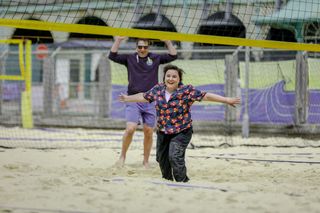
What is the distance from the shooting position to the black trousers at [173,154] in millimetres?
5961

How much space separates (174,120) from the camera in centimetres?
606

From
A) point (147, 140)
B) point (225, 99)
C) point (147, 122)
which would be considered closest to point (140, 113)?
point (147, 122)

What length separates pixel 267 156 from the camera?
8508mm

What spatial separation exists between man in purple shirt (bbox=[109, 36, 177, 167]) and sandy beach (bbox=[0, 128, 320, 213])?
42cm

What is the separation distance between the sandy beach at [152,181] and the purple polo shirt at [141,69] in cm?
103

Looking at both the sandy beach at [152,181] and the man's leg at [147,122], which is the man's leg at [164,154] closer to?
the sandy beach at [152,181]

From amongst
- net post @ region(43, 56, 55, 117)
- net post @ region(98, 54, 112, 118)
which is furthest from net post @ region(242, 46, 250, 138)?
net post @ region(43, 56, 55, 117)

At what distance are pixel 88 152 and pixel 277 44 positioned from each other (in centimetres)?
379

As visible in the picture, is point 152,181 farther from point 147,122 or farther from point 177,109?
point 147,122

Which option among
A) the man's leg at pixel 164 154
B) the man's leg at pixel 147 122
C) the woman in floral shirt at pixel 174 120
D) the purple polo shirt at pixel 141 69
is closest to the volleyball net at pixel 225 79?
the purple polo shirt at pixel 141 69

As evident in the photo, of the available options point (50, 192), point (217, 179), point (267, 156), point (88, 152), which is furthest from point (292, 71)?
point (50, 192)

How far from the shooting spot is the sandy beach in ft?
14.3

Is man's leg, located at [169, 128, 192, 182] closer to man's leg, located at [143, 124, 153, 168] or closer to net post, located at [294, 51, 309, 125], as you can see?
man's leg, located at [143, 124, 153, 168]

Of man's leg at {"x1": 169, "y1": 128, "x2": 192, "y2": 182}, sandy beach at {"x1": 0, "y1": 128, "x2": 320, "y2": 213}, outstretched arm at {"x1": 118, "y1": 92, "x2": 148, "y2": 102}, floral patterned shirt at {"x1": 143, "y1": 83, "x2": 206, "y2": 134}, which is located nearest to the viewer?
sandy beach at {"x1": 0, "y1": 128, "x2": 320, "y2": 213}
